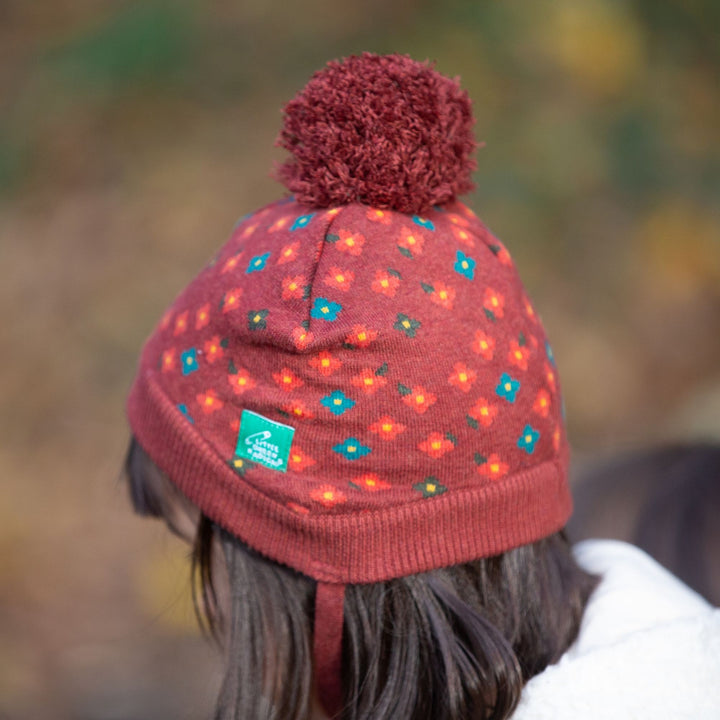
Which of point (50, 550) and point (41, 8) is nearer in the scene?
point (50, 550)

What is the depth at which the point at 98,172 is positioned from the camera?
3.01m

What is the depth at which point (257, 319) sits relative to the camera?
98cm

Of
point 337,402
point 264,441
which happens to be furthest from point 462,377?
point 264,441

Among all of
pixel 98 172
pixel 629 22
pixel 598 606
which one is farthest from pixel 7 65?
pixel 598 606

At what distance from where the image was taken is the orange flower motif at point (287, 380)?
0.97 meters

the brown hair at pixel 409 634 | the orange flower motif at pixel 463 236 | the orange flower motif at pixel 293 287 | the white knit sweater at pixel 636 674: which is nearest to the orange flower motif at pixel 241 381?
the orange flower motif at pixel 293 287

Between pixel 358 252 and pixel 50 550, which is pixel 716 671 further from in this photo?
pixel 50 550

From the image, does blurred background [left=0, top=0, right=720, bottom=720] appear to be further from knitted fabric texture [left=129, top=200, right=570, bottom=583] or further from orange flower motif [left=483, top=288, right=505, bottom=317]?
orange flower motif [left=483, top=288, right=505, bottom=317]

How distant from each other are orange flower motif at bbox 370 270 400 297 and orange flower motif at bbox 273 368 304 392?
144 mm

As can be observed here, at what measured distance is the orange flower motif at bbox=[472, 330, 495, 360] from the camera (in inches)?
38.3

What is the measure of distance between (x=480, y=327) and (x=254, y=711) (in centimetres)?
60

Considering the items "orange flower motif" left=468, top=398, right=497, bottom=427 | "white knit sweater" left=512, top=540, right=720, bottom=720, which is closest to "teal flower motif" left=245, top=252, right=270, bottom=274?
"orange flower motif" left=468, top=398, right=497, bottom=427

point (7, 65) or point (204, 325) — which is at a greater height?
point (7, 65)

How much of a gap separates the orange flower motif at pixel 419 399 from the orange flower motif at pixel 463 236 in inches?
8.4
